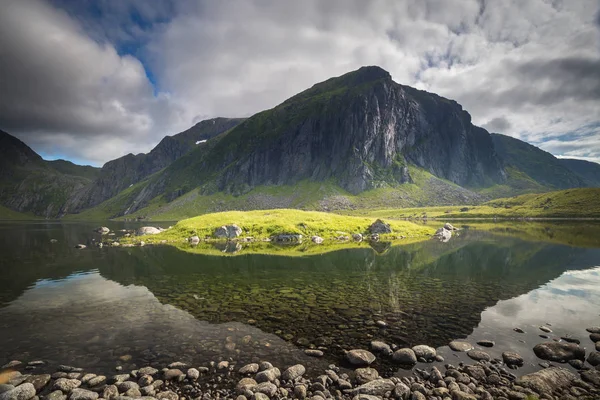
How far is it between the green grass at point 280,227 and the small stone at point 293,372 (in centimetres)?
6562

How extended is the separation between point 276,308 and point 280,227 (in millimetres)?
62200

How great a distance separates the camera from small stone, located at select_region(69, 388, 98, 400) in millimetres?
13141

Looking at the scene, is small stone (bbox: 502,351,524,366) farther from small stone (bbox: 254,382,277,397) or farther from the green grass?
the green grass

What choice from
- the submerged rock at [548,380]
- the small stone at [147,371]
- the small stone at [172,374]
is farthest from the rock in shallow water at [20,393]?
the submerged rock at [548,380]

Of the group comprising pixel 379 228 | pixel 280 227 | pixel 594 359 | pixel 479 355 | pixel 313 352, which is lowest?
pixel 594 359

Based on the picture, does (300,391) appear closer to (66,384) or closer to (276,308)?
(66,384)

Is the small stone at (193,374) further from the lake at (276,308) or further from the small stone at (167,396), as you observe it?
the small stone at (167,396)

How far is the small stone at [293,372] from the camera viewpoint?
15023 millimetres

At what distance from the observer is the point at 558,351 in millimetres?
17391

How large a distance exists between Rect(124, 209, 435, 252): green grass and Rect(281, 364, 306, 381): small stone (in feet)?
215

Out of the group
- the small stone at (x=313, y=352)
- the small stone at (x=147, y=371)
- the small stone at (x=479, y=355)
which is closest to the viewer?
the small stone at (x=147, y=371)

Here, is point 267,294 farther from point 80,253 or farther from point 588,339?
point 80,253

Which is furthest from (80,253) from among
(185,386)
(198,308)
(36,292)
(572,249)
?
(572,249)

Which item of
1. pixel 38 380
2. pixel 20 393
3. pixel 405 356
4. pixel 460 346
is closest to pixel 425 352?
pixel 405 356
